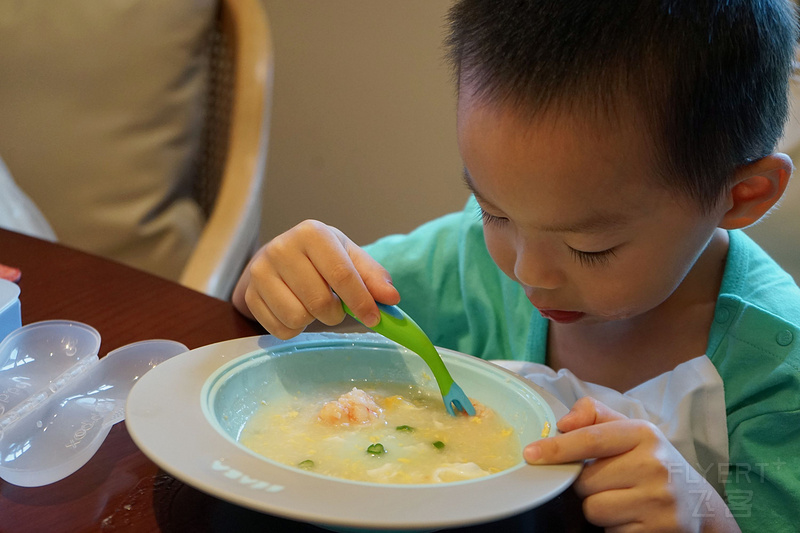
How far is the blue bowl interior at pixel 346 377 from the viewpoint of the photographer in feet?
2.53

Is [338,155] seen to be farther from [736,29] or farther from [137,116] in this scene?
[736,29]

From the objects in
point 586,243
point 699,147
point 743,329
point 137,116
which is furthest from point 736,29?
point 137,116

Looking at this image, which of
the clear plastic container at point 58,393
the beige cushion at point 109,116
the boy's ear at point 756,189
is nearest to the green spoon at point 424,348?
the clear plastic container at point 58,393

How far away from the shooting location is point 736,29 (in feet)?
2.47

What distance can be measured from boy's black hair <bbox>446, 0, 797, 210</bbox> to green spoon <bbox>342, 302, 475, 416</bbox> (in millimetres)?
264

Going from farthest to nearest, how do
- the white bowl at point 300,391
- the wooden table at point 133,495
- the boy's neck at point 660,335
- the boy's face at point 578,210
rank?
the boy's neck at point 660,335 < the boy's face at point 578,210 < the wooden table at point 133,495 < the white bowl at point 300,391

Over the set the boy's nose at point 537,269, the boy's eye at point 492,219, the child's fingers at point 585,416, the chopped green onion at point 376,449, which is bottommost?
the chopped green onion at point 376,449

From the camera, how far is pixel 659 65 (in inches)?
28.9

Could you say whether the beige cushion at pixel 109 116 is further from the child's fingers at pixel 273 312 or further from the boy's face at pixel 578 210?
the boy's face at pixel 578 210

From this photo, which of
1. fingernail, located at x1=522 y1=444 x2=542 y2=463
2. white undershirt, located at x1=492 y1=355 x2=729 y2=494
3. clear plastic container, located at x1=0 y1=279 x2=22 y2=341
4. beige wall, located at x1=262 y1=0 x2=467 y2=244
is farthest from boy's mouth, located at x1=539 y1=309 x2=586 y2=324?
beige wall, located at x1=262 y1=0 x2=467 y2=244

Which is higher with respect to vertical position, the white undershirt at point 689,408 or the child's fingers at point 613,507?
the child's fingers at point 613,507

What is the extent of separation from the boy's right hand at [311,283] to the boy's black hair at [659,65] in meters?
0.25
